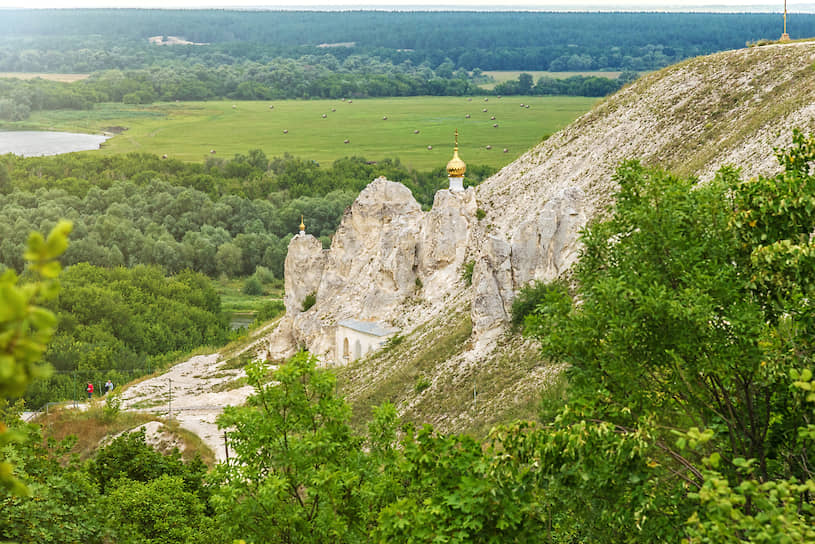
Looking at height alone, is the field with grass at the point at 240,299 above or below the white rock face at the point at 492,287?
below

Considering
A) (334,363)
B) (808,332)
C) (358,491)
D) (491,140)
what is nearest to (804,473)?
(808,332)

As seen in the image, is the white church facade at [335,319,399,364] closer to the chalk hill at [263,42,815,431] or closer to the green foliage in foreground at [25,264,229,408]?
the chalk hill at [263,42,815,431]

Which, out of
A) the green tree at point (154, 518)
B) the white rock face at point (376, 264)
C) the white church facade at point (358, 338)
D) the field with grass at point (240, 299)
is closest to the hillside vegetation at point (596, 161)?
the white rock face at point (376, 264)

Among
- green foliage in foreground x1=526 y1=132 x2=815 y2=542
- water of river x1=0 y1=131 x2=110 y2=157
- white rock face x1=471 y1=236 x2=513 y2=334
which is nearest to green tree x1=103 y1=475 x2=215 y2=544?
green foliage in foreground x1=526 y1=132 x2=815 y2=542

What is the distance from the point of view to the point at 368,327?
127 ft

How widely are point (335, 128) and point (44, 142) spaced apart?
182 feet

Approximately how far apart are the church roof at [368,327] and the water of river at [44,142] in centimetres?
10912

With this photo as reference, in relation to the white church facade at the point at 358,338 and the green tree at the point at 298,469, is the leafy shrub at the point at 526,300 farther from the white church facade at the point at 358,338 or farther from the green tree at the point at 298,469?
the green tree at the point at 298,469

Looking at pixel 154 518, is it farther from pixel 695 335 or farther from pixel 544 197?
pixel 544 197

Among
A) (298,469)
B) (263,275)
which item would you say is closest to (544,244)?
(298,469)

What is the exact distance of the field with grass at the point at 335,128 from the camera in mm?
140500

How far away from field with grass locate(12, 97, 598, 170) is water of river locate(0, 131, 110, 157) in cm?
407

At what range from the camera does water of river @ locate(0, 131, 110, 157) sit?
141 meters

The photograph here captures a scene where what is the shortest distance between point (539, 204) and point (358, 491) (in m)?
23.9
